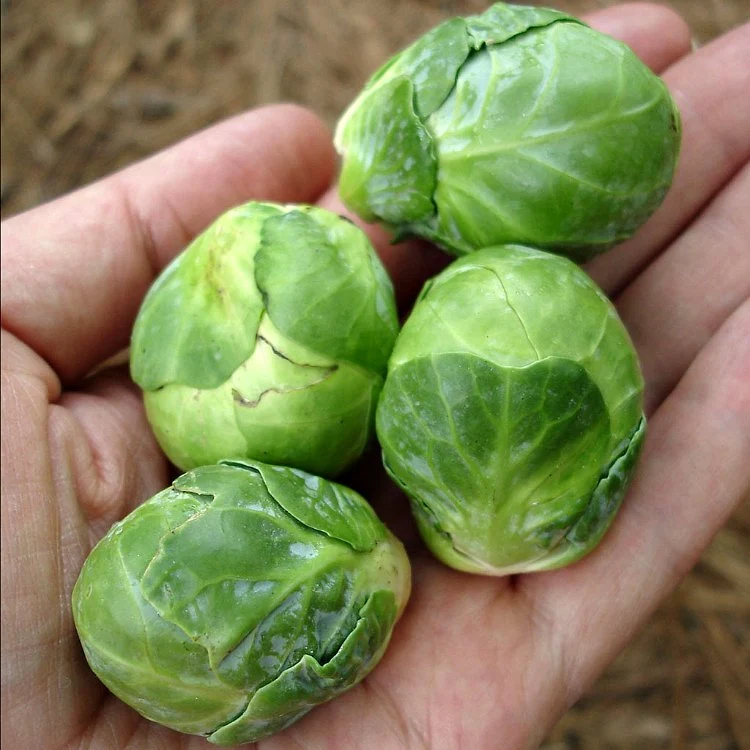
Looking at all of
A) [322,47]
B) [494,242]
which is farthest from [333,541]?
[322,47]

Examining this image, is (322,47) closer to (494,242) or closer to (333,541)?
(494,242)

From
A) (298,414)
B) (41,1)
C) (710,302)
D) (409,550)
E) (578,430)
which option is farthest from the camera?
(41,1)

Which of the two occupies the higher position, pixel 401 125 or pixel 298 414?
pixel 401 125

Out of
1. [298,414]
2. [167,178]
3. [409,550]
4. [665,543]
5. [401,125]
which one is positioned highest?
[401,125]

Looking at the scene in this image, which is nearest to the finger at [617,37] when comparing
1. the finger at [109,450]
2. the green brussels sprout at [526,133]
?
the green brussels sprout at [526,133]

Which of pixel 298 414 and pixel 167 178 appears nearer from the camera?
pixel 298 414

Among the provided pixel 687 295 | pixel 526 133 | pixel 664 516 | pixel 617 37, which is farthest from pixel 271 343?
pixel 617 37

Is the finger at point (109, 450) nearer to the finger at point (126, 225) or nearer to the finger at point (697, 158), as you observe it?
the finger at point (126, 225)
